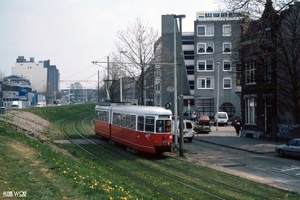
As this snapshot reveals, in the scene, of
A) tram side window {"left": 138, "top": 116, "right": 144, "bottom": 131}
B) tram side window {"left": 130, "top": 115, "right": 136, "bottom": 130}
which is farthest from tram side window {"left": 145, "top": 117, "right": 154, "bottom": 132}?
tram side window {"left": 130, "top": 115, "right": 136, "bottom": 130}

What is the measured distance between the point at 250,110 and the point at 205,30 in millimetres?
31859

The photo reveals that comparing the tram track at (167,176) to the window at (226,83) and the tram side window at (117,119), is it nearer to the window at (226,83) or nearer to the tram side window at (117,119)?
the tram side window at (117,119)

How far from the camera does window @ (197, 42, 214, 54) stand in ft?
224

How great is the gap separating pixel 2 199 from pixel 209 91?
201 ft

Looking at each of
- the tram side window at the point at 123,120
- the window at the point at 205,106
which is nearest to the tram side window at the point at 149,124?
the tram side window at the point at 123,120

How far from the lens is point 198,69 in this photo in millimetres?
68188

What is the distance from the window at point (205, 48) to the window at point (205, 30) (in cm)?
175

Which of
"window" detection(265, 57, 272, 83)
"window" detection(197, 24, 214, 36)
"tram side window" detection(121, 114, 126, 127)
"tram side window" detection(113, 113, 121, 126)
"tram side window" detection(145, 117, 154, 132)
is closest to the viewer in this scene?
"tram side window" detection(145, 117, 154, 132)

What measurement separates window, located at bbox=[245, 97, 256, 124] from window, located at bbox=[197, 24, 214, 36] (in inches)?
1214

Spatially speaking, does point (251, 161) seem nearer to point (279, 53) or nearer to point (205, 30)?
point (279, 53)

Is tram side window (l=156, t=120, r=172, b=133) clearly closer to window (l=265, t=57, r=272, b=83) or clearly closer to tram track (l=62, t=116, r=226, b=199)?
tram track (l=62, t=116, r=226, b=199)

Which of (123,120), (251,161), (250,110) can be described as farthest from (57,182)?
(250,110)

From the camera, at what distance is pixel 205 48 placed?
6844cm

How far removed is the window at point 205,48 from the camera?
6831 centimetres
